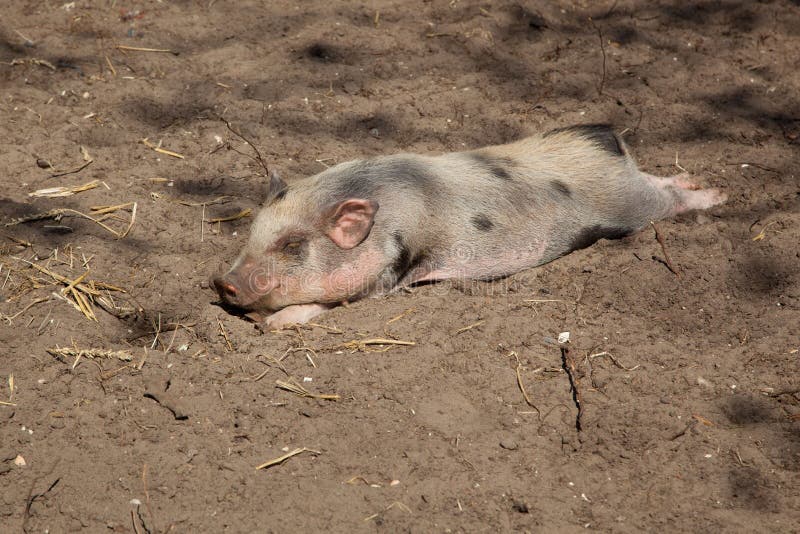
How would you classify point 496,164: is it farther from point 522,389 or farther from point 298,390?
point 298,390

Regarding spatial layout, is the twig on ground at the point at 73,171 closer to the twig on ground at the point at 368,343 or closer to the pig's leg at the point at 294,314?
the pig's leg at the point at 294,314

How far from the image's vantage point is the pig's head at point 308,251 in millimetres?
4289

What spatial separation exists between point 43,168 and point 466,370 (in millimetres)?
3016

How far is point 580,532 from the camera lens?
313cm

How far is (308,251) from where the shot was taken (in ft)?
14.3

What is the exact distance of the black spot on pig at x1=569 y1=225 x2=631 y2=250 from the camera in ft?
15.9

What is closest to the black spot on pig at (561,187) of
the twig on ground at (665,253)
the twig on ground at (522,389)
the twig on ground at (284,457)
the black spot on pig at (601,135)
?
the black spot on pig at (601,135)

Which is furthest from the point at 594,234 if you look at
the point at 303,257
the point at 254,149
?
the point at 254,149

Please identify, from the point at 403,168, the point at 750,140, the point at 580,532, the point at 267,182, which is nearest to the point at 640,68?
the point at 750,140

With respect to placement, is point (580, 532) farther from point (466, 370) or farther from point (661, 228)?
point (661, 228)

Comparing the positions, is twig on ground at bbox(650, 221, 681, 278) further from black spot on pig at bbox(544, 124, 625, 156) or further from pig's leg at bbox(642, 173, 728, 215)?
black spot on pig at bbox(544, 124, 625, 156)

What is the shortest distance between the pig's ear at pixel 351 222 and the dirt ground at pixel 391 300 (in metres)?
0.39

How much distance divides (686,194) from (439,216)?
68.3 inches

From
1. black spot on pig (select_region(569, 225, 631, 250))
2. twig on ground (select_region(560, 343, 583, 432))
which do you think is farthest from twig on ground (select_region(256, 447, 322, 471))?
black spot on pig (select_region(569, 225, 631, 250))
